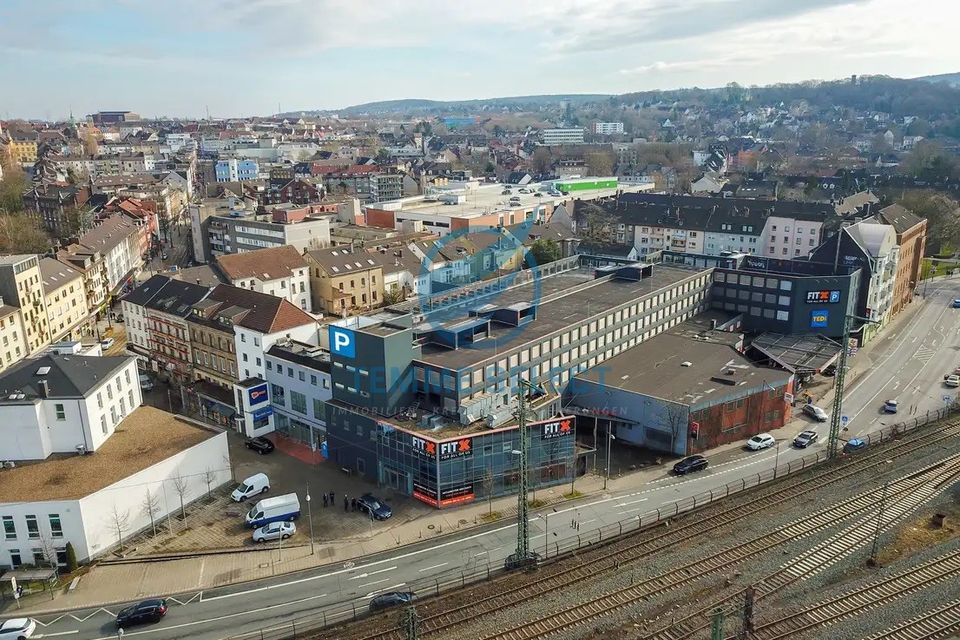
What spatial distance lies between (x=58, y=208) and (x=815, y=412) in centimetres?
10035

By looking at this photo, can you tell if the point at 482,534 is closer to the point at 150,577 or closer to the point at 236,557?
the point at 236,557

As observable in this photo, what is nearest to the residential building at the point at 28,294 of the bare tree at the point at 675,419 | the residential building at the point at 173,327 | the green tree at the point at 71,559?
the residential building at the point at 173,327

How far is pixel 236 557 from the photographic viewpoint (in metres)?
31.3

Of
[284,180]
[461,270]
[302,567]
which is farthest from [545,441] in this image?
[284,180]

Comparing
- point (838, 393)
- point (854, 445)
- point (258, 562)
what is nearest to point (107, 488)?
point (258, 562)

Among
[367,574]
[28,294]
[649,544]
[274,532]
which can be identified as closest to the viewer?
[367,574]

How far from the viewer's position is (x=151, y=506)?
3319 cm

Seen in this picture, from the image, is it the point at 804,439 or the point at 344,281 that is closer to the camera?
the point at 804,439

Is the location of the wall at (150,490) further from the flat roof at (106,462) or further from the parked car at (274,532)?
the parked car at (274,532)

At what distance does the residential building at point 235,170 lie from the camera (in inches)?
6255

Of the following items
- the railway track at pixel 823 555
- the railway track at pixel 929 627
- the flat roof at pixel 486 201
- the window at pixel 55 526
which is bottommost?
the railway track at pixel 823 555

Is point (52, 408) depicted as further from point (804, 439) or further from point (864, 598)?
point (804, 439)

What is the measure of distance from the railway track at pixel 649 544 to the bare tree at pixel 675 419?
18.7ft

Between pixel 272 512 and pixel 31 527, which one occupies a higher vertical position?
pixel 31 527
